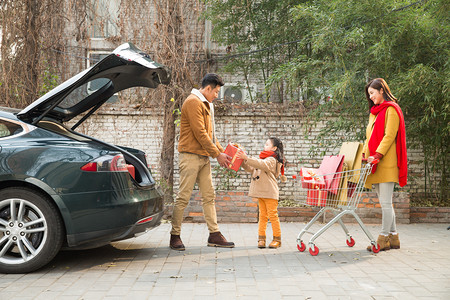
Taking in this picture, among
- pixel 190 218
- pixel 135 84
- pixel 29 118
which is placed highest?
pixel 135 84

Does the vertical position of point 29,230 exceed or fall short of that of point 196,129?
it falls short

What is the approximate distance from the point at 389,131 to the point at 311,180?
113cm

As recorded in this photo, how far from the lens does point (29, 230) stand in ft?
14.8

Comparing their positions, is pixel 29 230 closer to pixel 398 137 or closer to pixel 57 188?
pixel 57 188

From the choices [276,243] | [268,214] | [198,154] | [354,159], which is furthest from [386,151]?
[198,154]

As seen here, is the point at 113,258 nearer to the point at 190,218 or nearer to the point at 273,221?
the point at 273,221

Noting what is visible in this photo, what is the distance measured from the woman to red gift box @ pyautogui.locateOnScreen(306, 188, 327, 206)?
60cm

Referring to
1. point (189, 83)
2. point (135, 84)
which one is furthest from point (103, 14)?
point (135, 84)

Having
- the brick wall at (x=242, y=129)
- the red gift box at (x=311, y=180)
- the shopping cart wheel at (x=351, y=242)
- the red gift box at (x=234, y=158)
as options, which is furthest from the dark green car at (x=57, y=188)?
the brick wall at (x=242, y=129)

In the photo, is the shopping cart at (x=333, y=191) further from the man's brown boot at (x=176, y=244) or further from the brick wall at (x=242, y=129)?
the brick wall at (x=242, y=129)

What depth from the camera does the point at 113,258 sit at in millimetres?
5285

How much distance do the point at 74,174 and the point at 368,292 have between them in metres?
2.88

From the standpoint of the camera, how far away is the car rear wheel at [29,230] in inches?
177

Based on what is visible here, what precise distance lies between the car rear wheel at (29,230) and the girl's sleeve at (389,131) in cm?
367
